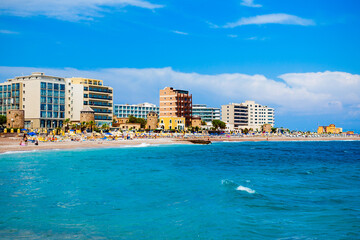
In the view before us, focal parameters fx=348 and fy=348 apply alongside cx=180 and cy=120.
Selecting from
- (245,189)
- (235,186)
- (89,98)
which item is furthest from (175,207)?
(89,98)

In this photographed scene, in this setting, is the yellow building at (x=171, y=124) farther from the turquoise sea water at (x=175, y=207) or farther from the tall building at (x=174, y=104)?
the turquoise sea water at (x=175, y=207)

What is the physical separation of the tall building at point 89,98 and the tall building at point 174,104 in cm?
3413

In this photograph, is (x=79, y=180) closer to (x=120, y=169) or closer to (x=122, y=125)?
(x=120, y=169)

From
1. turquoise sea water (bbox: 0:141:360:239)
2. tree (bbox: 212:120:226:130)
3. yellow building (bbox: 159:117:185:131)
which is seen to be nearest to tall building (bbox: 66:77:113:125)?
yellow building (bbox: 159:117:185:131)

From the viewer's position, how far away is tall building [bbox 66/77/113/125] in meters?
108

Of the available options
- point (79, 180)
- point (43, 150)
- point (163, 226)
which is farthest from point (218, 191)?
point (43, 150)

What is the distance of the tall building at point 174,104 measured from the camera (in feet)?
475

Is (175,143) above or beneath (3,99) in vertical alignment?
beneath

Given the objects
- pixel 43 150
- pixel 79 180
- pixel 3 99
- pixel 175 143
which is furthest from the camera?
pixel 3 99

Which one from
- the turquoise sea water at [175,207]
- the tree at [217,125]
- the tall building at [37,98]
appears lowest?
the turquoise sea water at [175,207]

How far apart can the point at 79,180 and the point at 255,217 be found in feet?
50.8

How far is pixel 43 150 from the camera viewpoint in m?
57.4

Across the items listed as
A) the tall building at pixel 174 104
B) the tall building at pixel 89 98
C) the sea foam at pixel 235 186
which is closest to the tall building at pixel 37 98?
the tall building at pixel 89 98

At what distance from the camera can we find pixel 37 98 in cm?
9706
